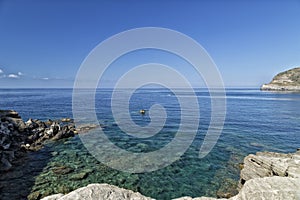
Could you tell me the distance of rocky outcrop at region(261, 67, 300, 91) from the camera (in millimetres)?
142625

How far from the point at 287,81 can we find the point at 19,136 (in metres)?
186

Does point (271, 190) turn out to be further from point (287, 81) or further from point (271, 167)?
point (287, 81)

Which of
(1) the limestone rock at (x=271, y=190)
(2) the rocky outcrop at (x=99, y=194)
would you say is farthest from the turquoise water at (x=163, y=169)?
(2) the rocky outcrop at (x=99, y=194)

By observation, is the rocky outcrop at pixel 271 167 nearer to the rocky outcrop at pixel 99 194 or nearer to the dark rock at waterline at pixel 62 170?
the rocky outcrop at pixel 99 194

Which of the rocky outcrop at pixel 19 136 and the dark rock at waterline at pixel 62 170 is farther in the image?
the rocky outcrop at pixel 19 136

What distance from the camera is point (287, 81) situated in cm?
15400

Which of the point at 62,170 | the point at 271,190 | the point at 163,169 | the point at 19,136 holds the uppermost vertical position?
the point at 271,190

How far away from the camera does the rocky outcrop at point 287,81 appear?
14262 cm

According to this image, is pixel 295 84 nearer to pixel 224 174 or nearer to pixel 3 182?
pixel 224 174

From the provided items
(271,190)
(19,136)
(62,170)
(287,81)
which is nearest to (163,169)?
(62,170)

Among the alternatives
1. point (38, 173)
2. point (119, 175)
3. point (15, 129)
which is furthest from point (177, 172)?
point (15, 129)

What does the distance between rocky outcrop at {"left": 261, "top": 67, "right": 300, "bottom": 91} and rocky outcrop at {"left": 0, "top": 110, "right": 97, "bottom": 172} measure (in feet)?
539

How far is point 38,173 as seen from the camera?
47.7 ft

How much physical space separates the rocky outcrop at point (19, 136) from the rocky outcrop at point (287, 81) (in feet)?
539
